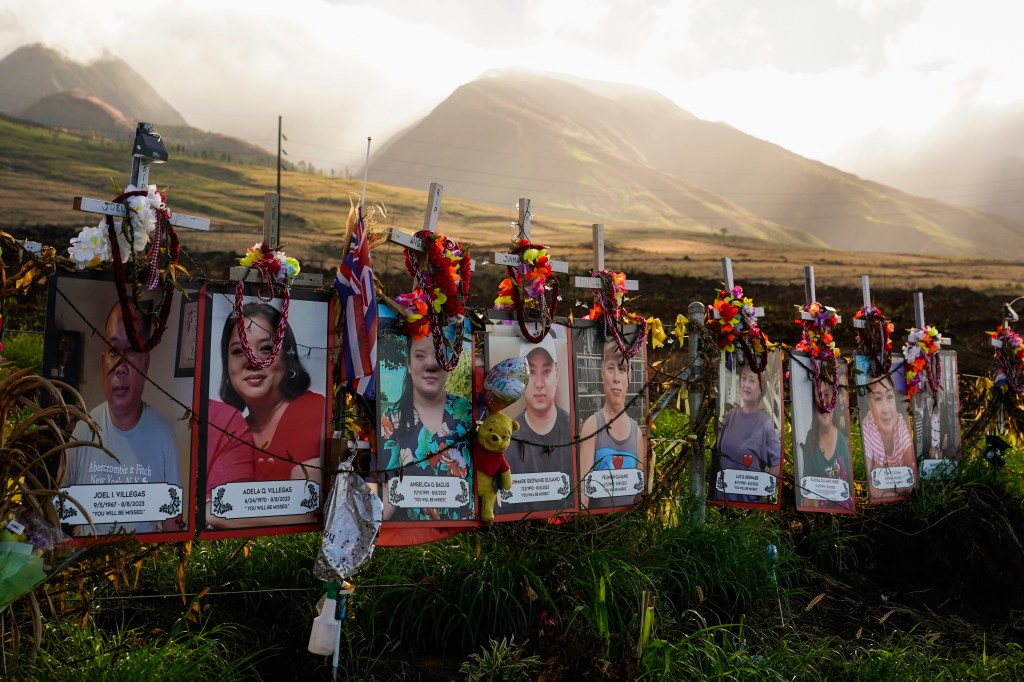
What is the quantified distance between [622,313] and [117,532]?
326 cm

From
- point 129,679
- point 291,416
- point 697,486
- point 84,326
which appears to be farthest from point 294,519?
point 697,486

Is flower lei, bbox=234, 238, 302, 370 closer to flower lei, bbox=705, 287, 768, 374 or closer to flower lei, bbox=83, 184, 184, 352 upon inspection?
flower lei, bbox=83, 184, 184, 352

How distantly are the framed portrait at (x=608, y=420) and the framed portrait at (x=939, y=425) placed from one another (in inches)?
124

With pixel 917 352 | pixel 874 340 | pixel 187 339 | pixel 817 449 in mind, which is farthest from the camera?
pixel 917 352

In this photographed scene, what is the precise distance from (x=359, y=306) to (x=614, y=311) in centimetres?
193

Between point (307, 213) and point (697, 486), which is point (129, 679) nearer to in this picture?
point (697, 486)

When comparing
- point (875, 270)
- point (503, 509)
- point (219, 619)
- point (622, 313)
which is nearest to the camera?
point (219, 619)

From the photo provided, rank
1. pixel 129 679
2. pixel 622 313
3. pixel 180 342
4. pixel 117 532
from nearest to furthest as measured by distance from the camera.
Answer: pixel 129 679, pixel 117 532, pixel 180 342, pixel 622 313

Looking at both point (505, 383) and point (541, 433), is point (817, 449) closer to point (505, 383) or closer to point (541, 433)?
point (541, 433)

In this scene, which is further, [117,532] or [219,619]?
[219,619]

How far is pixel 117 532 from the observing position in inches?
149

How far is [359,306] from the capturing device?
167 inches

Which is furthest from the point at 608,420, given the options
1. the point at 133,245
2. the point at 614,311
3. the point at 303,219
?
the point at 303,219

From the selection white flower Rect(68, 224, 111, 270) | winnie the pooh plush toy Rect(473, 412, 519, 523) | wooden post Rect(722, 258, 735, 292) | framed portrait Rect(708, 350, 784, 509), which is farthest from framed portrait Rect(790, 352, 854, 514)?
white flower Rect(68, 224, 111, 270)
